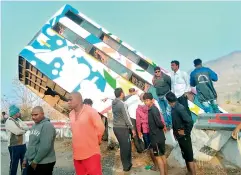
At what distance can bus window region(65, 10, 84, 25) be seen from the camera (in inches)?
466

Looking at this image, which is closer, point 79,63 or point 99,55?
point 79,63

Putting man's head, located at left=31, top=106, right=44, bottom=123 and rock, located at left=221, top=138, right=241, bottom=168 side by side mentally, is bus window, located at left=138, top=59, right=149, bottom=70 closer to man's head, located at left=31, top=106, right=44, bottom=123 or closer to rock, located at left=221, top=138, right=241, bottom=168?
rock, located at left=221, top=138, right=241, bottom=168

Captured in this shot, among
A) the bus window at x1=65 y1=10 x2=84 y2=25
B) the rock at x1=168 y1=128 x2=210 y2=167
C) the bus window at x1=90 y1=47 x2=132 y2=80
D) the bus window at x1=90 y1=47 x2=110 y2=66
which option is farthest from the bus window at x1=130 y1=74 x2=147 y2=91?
the rock at x1=168 y1=128 x2=210 y2=167

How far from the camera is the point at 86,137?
4344 millimetres

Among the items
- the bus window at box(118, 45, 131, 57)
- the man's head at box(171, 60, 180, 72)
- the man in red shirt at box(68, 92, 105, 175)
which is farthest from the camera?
the bus window at box(118, 45, 131, 57)

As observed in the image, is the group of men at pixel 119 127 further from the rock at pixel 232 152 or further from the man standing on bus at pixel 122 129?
the rock at pixel 232 152

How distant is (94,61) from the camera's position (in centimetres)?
1118

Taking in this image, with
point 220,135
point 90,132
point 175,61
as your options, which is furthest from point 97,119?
point 175,61

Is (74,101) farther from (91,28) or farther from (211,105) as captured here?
(91,28)

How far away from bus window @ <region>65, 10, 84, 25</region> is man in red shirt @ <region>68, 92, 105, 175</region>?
7898 millimetres

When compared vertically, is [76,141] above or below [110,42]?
below

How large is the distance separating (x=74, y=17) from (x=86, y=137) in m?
8.37

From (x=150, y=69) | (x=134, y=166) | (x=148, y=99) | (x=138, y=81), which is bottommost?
(x=134, y=166)

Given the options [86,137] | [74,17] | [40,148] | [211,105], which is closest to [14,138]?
[40,148]
